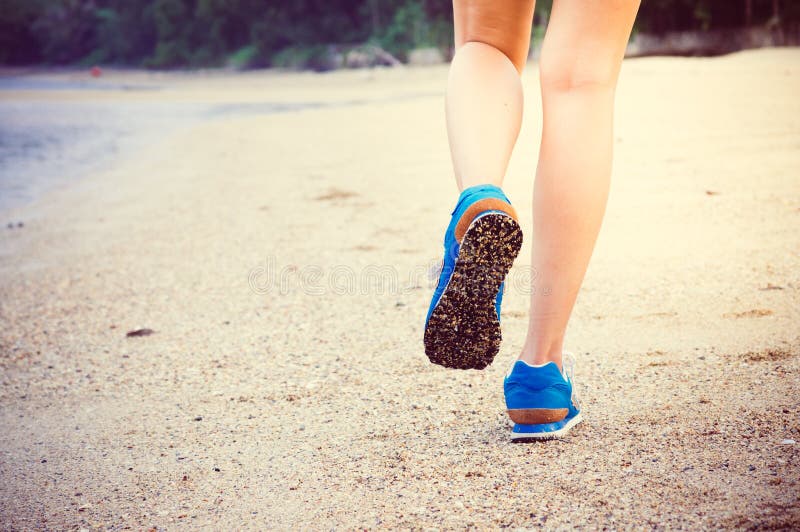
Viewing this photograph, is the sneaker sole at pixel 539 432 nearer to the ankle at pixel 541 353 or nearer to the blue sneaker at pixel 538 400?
the blue sneaker at pixel 538 400

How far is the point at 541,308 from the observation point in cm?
124

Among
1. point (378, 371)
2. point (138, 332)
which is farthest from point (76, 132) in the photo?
point (378, 371)

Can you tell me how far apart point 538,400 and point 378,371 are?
563 mm

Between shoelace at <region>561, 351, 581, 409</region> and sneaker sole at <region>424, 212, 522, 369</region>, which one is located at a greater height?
sneaker sole at <region>424, 212, 522, 369</region>

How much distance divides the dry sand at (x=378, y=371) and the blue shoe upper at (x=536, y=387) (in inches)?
3.3

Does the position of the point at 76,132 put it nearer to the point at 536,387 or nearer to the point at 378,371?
the point at 378,371

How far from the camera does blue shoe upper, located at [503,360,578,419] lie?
1248 mm

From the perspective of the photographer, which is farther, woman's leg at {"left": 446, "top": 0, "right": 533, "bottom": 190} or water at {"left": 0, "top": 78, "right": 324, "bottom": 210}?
water at {"left": 0, "top": 78, "right": 324, "bottom": 210}

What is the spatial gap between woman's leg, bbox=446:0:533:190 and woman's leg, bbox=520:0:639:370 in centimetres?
9

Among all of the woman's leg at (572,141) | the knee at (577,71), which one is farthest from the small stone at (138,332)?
the knee at (577,71)

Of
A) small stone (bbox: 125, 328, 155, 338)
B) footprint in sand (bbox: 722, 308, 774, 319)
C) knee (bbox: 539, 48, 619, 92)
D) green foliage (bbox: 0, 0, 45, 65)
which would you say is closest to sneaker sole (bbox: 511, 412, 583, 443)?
knee (bbox: 539, 48, 619, 92)

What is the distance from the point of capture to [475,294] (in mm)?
1174

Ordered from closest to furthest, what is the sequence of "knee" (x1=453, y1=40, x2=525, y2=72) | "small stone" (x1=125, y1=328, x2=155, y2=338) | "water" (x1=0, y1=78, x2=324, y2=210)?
1. "knee" (x1=453, y1=40, x2=525, y2=72)
2. "small stone" (x1=125, y1=328, x2=155, y2=338)
3. "water" (x1=0, y1=78, x2=324, y2=210)

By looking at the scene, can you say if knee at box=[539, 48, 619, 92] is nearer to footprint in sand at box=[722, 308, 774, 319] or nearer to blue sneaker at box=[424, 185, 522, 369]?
blue sneaker at box=[424, 185, 522, 369]
